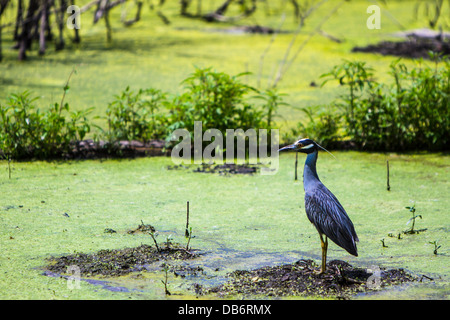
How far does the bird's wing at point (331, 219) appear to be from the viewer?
9.37 ft

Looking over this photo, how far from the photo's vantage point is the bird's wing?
286 cm

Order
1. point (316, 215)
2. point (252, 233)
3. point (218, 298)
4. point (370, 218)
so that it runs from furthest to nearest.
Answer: point (370, 218)
point (252, 233)
point (316, 215)
point (218, 298)

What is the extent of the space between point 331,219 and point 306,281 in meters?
0.29

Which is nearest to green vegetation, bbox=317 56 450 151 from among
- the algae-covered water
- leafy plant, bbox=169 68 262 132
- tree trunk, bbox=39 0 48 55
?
the algae-covered water

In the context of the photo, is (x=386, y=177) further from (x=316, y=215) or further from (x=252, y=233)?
(x=316, y=215)

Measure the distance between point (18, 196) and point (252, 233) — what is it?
1.52 m

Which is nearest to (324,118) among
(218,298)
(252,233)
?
(252,233)

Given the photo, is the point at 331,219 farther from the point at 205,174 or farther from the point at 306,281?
the point at 205,174

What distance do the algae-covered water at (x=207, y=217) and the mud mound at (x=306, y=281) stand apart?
80 mm

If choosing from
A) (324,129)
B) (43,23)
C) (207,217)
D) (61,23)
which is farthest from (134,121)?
(61,23)

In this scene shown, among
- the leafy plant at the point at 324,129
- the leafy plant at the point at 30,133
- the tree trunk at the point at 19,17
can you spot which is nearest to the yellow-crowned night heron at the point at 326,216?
the leafy plant at the point at 324,129

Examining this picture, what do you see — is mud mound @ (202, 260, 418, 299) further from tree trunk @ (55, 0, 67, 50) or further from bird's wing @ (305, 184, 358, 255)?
tree trunk @ (55, 0, 67, 50)

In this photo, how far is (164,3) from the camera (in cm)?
1123

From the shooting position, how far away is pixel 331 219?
9.48 ft
